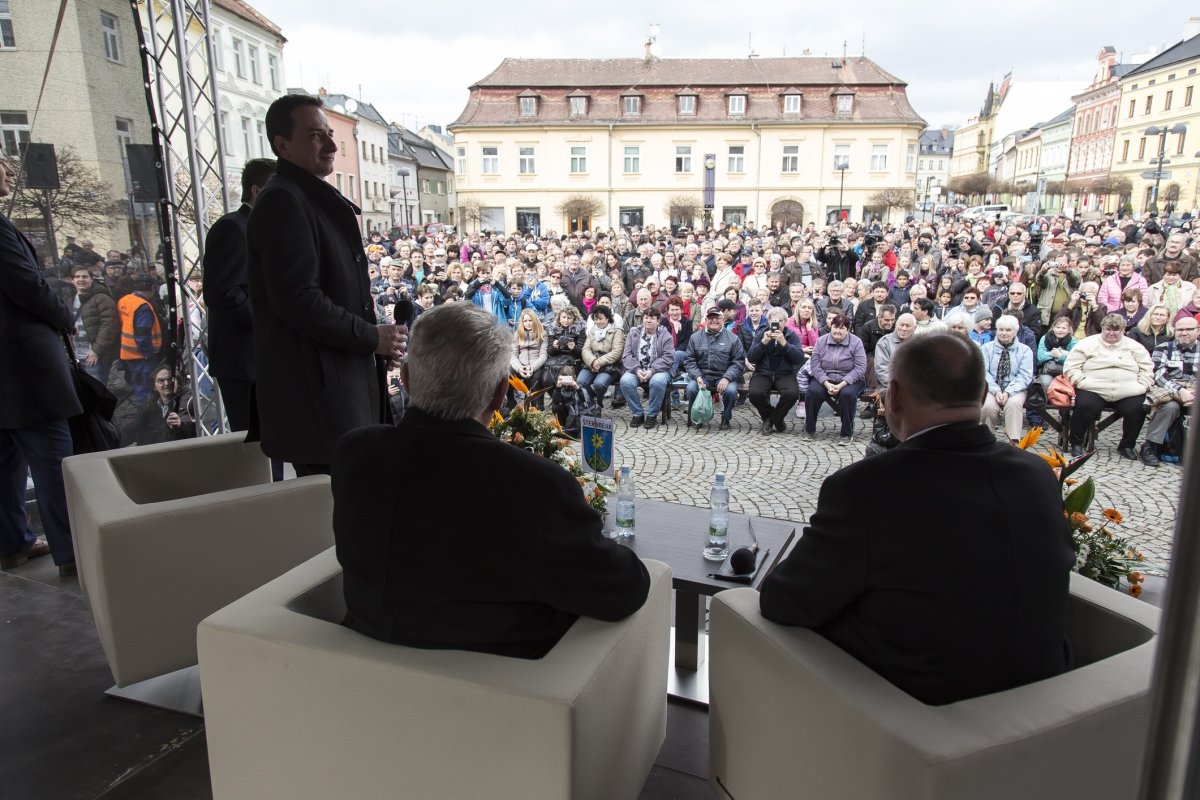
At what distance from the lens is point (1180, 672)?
49cm

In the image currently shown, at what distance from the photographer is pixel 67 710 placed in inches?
88.7

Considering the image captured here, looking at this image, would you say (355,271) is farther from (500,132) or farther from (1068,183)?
(1068,183)

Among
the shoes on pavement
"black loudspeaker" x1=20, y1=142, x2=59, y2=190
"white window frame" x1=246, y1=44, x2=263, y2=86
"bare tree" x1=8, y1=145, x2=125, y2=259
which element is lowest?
the shoes on pavement

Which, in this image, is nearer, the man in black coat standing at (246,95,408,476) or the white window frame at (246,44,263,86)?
the man in black coat standing at (246,95,408,476)

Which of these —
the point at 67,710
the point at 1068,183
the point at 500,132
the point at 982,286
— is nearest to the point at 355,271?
the point at 67,710

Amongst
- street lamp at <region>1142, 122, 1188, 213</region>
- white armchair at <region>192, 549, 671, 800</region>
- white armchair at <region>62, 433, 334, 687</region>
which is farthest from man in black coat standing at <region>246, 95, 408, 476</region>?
street lamp at <region>1142, 122, 1188, 213</region>

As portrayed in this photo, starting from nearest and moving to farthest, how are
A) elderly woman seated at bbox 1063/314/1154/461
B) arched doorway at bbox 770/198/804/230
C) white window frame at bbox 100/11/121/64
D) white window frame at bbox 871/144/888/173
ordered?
white window frame at bbox 100/11/121/64, elderly woman seated at bbox 1063/314/1154/461, white window frame at bbox 871/144/888/173, arched doorway at bbox 770/198/804/230

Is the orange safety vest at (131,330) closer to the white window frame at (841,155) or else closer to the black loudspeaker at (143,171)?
the black loudspeaker at (143,171)

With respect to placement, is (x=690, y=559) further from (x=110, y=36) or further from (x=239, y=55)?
(x=239, y=55)

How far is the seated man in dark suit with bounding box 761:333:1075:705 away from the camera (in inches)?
51.8

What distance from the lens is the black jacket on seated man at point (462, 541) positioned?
139cm

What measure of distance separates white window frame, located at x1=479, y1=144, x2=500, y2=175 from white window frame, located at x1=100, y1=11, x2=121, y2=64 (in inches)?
1172

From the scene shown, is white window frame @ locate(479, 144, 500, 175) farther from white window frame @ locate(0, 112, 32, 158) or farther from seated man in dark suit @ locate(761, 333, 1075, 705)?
seated man in dark suit @ locate(761, 333, 1075, 705)

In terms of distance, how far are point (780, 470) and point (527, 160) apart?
29812mm
